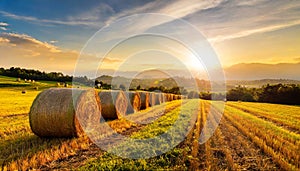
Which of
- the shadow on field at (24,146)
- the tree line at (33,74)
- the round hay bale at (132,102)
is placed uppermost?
the tree line at (33,74)

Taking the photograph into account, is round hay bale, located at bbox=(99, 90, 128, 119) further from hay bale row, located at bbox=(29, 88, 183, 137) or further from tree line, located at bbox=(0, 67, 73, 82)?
tree line, located at bbox=(0, 67, 73, 82)

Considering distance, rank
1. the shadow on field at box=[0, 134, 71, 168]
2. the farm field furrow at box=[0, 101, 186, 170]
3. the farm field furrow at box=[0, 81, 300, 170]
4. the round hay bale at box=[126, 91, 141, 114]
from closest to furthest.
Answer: the farm field furrow at box=[0, 81, 300, 170]
the farm field furrow at box=[0, 101, 186, 170]
the shadow on field at box=[0, 134, 71, 168]
the round hay bale at box=[126, 91, 141, 114]

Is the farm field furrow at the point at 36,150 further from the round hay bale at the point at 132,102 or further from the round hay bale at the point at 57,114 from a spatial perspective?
the round hay bale at the point at 132,102

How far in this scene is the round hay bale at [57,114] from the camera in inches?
354

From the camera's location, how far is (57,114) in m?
9.04

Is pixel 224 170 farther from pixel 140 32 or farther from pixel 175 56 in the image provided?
pixel 175 56

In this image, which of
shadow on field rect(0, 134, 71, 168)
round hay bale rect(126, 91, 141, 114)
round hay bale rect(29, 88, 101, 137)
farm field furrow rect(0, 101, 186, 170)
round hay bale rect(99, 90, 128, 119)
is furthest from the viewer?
round hay bale rect(126, 91, 141, 114)

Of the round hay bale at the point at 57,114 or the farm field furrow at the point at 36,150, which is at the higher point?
the round hay bale at the point at 57,114

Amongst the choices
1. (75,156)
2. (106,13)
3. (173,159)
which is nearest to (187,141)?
(173,159)

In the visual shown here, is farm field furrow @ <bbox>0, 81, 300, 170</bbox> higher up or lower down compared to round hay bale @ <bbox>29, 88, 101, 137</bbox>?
lower down

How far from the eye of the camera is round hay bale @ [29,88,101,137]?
8992mm

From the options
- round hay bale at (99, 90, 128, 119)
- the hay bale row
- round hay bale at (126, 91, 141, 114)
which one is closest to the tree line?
round hay bale at (126, 91, 141, 114)

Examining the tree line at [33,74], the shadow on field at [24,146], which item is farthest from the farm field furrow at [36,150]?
the tree line at [33,74]

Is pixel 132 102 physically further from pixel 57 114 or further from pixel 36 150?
pixel 36 150
